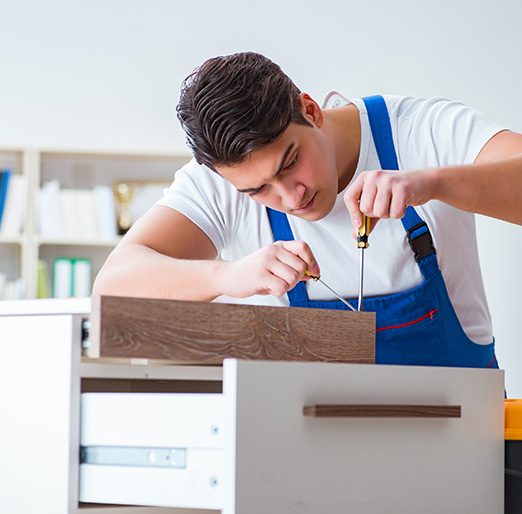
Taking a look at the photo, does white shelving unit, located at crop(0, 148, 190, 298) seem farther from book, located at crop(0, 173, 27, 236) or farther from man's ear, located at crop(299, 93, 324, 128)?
man's ear, located at crop(299, 93, 324, 128)

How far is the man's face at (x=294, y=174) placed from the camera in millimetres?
1127

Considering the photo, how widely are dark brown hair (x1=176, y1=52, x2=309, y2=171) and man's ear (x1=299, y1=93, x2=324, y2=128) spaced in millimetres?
81

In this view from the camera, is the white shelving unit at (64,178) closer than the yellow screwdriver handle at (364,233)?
No

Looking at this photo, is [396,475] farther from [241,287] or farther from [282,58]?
[282,58]

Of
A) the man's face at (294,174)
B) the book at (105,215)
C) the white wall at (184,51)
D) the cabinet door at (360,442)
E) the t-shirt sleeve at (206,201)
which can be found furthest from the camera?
the white wall at (184,51)

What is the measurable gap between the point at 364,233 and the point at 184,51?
2.56 meters

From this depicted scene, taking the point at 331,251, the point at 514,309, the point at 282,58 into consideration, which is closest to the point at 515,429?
the point at 331,251

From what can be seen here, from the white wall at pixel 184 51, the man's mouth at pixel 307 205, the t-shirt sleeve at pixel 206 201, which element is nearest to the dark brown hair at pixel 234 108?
the man's mouth at pixel 307 205

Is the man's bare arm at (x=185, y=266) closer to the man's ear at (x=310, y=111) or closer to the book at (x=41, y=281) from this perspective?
the man's ear at (x=310, y=111)

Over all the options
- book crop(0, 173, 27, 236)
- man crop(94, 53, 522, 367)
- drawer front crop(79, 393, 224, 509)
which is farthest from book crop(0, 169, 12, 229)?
drawer front crop(79, 393, 224, 509)

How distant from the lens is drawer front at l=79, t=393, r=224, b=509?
2.47 ft

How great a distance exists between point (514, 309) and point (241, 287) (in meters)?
2.35

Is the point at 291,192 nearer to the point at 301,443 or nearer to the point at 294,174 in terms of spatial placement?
the point at 294,174

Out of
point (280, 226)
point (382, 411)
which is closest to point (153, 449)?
point (382, 411)
